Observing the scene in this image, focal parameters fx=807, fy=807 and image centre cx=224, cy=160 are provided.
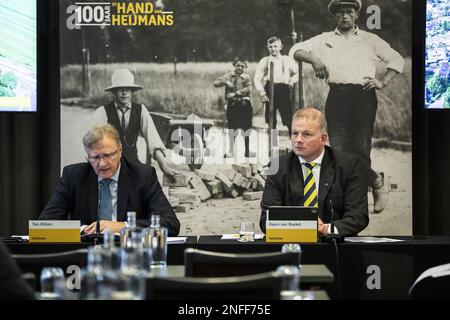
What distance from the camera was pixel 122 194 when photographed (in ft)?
16.7

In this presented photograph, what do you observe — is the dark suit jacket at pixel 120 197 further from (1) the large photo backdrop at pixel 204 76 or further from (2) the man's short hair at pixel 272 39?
(2) the man's short hair at pixel 272 39

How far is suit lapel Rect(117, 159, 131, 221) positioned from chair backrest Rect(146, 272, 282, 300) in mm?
2829

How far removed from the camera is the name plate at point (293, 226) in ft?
14.5

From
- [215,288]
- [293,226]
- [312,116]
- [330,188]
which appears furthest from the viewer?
[312,116]

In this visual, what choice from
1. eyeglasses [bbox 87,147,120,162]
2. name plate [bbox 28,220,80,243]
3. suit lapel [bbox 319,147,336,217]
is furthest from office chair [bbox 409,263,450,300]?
eyeglasses [bbox 87,147,120,162]

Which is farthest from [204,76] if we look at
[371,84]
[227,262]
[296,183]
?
[227,262]

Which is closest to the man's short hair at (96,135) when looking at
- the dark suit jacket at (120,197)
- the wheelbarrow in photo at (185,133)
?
the dark suit jacket at (120,197)

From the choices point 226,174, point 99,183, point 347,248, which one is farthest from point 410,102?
point 99,183

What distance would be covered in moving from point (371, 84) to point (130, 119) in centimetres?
191

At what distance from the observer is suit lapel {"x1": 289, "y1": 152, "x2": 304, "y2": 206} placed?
17.0ft

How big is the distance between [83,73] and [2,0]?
838mm

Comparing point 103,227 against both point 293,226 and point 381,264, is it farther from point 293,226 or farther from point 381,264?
point 381,264
